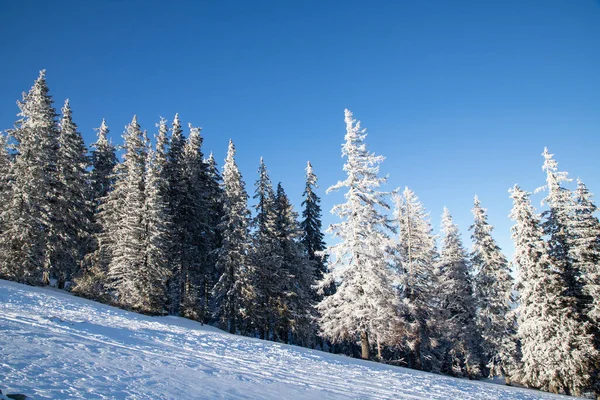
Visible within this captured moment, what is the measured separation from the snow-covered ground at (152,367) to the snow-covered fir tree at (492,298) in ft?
59.3

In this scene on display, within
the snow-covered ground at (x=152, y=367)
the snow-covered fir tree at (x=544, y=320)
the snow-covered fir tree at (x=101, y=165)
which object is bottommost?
the snow-covered ground at (x=152, y=367)

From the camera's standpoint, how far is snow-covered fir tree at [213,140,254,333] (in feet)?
99.5

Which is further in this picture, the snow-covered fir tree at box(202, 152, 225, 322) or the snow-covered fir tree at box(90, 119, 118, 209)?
the snow-covered fir tree at box(90, 119, 118, 209)

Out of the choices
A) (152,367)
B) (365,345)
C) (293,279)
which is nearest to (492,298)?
(365,345)

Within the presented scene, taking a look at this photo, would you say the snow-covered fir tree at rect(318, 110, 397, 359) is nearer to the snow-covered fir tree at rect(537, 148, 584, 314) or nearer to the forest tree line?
the forest tree line

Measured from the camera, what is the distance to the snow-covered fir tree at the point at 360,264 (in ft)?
70.1

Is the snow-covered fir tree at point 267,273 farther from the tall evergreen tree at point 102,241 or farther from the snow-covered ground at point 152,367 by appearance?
the snow-covered ground at point 152,367

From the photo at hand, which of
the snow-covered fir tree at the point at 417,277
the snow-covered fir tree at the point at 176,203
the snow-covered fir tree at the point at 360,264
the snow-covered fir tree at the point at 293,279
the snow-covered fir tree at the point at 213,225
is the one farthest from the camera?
the snow-covered fir tree at the point at 213,225

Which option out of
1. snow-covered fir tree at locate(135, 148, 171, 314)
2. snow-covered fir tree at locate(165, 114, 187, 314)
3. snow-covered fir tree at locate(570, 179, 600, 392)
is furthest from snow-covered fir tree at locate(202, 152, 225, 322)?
snow-covered fir tree at locate(570, 179, 600, 392)

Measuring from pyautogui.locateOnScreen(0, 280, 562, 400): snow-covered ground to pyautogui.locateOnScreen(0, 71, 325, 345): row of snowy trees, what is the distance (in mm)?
11251

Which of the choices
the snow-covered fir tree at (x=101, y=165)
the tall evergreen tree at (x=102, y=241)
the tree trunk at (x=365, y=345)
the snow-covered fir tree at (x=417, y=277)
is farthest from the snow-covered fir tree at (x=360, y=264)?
the snow-covered fir tree at (x=101, y=165)

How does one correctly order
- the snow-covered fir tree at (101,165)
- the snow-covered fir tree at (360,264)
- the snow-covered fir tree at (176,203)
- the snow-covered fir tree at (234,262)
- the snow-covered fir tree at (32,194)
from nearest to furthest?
the snow-covered fir tree at (360,264)
the snow-covered fir tree at (32,194)
the snow-covered fir tree at (234,262)
the snow-covered fir tree at (176,203)
the snow-covered fir tree at (101,165)

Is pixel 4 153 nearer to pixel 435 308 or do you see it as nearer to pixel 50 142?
pixel 50 142

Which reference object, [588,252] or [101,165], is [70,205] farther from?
[588,252]
